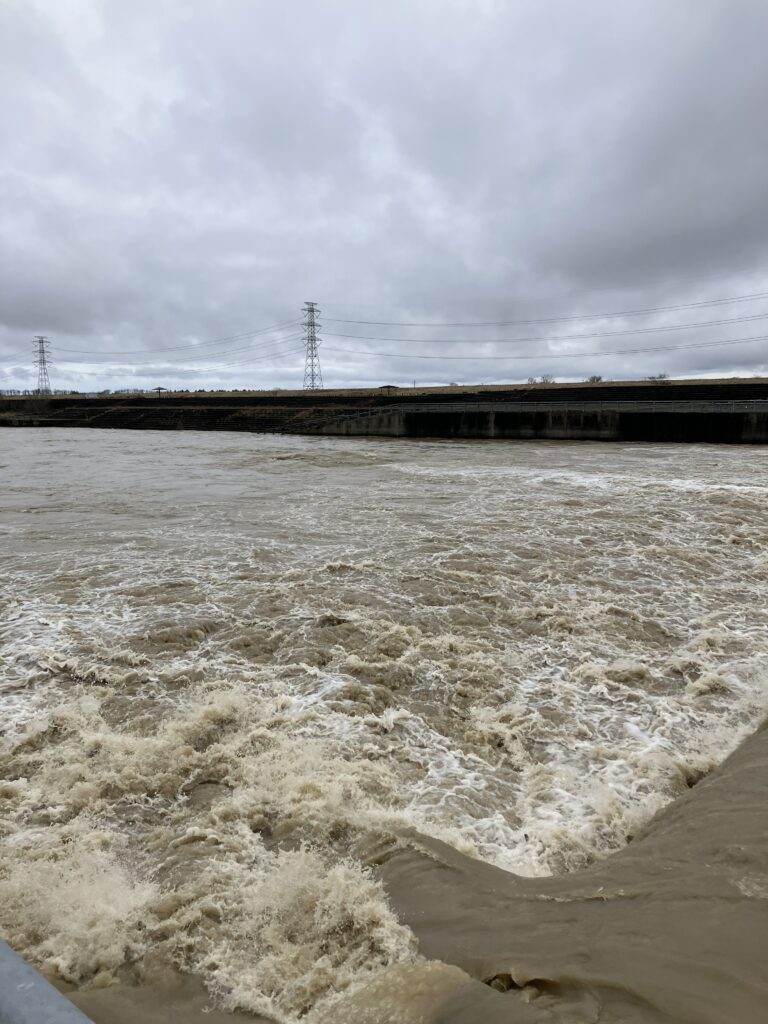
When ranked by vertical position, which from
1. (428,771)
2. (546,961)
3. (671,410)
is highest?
(671,410)

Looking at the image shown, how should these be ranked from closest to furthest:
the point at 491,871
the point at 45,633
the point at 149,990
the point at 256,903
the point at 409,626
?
the point at 149,990 < the point at 256,903 < the point at 491,871 < the point at 45,633 < the point at 409,626

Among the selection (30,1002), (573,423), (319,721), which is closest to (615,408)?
(573,423)

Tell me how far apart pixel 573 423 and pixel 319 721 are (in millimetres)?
38113

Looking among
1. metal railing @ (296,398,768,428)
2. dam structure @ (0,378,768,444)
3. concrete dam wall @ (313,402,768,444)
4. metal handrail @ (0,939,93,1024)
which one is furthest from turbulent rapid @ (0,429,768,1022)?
metal railing @ (296,398,768,428)

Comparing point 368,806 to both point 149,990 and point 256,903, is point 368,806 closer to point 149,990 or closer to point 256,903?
point 256,903

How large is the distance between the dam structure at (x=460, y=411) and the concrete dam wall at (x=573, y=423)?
0.06m

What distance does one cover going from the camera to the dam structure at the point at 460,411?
120ft

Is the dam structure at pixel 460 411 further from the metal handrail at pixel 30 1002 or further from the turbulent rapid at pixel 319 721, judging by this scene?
the metal handrail at pixel 30 1002

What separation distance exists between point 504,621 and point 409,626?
1.15 metres

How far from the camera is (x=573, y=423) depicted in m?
39.1

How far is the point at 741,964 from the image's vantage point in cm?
210

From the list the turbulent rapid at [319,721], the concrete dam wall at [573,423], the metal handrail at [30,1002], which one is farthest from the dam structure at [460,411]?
the metal handrail at [30,1002]

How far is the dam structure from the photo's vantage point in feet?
120

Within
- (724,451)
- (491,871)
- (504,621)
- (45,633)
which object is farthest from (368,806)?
(724,451)
